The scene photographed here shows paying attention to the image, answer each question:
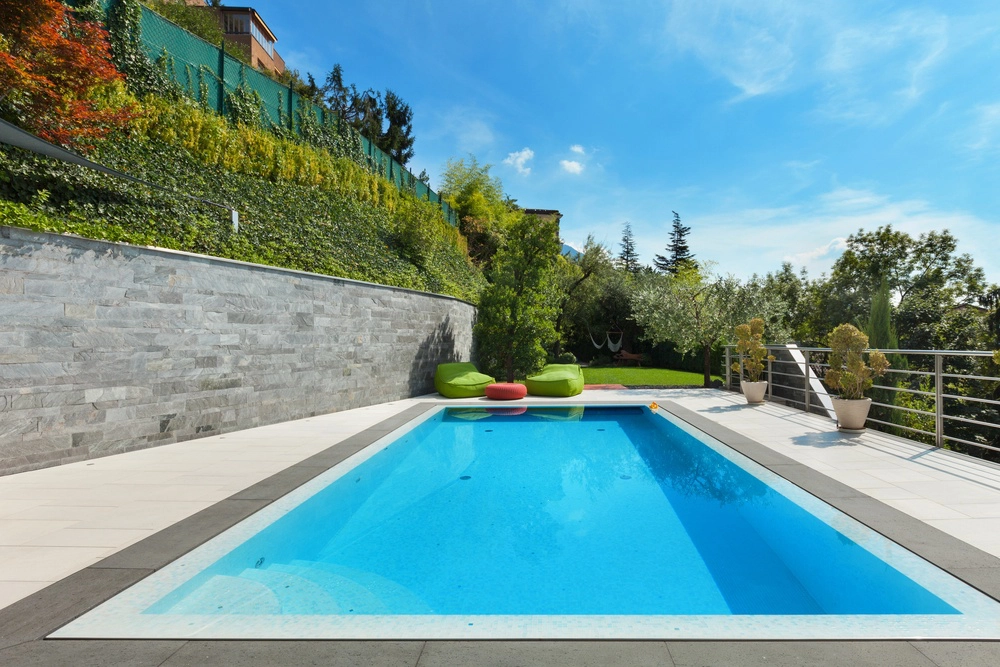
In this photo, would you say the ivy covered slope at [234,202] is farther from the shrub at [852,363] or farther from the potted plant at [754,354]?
the shrub at [852,363]

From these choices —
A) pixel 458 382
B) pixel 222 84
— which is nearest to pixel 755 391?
pixel 458 382

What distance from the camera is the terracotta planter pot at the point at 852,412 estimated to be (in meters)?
6.47

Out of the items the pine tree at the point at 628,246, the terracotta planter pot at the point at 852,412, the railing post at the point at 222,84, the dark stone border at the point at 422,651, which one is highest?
the pine tree at the point at 628,246

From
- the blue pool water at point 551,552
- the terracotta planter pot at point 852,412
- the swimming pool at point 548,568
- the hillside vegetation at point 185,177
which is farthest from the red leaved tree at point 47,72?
the terracotta planter pot at point 852,412

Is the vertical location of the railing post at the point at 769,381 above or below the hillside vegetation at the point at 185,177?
below

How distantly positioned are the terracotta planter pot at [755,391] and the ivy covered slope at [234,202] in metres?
8.41

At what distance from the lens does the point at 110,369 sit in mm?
5379

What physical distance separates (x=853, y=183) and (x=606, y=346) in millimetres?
12486

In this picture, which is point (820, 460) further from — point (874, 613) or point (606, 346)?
point (606, 346)

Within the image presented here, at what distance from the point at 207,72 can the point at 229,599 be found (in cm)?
1251

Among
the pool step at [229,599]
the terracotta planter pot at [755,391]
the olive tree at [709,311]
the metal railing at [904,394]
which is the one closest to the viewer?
the pool step at [229,599]

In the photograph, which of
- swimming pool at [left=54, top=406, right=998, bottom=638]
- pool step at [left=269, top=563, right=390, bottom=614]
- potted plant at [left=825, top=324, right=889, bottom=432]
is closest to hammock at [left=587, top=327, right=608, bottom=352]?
potted plant at [left=825, top=324, right=889, bottom=432]

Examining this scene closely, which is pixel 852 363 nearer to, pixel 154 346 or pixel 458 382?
pixel 458 382

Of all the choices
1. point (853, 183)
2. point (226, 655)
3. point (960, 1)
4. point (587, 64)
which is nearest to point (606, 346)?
point (853, 183)
